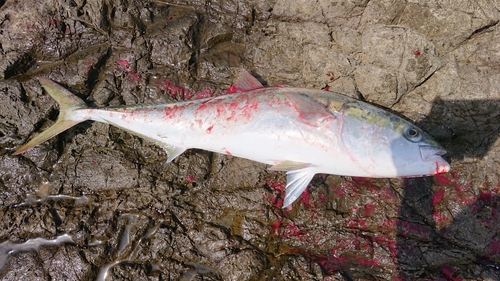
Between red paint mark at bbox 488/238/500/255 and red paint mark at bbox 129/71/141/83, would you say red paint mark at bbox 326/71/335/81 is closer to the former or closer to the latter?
red paint mark at bbox 129/71/141/83

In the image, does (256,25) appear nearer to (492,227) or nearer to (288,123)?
(288,123)

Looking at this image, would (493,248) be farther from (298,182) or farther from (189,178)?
(189,178)

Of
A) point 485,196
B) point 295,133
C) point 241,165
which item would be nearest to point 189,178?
point 241,165

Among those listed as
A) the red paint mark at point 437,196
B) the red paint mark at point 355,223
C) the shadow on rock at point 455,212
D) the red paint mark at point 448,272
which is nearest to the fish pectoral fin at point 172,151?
the red paint mark at point 355,223

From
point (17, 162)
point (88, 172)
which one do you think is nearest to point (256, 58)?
point (88, 172)

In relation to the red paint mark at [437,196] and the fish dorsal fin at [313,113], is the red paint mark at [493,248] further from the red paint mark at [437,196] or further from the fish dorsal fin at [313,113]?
the fish dorsal fin at [313,113]

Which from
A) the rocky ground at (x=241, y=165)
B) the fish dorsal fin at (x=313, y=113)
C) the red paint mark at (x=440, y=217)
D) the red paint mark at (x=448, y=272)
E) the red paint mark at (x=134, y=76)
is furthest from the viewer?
the red paint mark at (x=134, y=76)

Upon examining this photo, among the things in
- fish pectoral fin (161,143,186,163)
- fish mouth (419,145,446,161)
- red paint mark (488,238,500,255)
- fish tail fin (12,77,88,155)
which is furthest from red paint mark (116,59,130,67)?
red paint mark (488,238,500,255)
